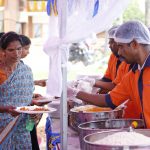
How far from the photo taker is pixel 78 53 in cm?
1505

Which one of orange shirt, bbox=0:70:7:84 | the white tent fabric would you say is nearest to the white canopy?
the white tent fabric

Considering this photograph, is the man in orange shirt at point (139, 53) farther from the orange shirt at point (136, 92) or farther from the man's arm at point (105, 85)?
the man's arm at point (105, 85)

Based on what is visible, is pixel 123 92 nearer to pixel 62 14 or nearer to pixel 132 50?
pixel 132 50

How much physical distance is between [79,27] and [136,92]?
0.48m

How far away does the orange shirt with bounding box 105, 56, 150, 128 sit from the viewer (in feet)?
7.01

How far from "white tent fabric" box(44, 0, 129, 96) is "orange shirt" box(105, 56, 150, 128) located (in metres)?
0.30

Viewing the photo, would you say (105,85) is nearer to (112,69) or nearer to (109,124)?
(112,69)

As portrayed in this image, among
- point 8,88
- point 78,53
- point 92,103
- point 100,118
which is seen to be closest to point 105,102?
point 92,103

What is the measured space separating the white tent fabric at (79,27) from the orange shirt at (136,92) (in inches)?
11.8

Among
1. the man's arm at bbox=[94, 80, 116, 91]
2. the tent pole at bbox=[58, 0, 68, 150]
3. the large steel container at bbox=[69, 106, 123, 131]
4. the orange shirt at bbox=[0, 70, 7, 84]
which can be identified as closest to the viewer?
the tent pole at bbox=[58, 0, 68, 150]

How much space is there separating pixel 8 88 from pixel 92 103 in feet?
1.87

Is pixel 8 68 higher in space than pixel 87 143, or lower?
higher

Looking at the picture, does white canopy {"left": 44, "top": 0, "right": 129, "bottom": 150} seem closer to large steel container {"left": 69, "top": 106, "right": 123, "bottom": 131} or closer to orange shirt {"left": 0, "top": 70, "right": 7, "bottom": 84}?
large steel container {"left": 69, "top": 106, "right": 123, "bottom": 131}

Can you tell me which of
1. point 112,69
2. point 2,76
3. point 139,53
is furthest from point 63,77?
point 112,69
